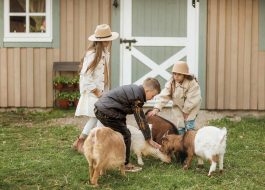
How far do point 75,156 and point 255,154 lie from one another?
240cm

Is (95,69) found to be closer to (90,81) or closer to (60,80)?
(90,81)

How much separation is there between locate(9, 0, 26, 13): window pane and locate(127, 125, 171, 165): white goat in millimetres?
5389

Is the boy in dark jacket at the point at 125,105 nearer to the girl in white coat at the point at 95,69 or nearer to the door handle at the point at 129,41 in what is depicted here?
the girl in white coat at the point at 95,69

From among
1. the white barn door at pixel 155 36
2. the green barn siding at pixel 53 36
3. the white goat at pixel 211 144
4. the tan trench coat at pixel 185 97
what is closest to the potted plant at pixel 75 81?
the green barn siding at pixel 53 36

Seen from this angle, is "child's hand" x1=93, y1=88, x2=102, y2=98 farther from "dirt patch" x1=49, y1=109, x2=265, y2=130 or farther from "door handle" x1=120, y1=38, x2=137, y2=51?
"door handle" x1=120, y1=38, x2=137, y2=51

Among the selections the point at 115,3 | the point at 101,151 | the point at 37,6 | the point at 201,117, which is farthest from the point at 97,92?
the point at 37,6

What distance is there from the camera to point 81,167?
23.9 ft

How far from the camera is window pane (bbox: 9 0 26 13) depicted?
39.1 ft

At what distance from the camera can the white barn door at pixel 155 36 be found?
11.8 m

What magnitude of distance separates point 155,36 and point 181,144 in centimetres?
498

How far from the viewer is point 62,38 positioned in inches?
467

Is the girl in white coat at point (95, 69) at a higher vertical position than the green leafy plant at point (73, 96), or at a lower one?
higher

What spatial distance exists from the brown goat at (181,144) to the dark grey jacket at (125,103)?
49 centimetres

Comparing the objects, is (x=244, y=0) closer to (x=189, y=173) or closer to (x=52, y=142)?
(x=52, y=142)
